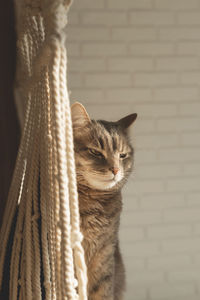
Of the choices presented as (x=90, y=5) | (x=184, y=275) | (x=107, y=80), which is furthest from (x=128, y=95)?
(x=184, y=275)

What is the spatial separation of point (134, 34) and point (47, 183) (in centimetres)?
140

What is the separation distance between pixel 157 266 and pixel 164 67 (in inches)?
45.5

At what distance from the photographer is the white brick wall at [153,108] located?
1.87 meters

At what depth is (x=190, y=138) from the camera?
1949mm

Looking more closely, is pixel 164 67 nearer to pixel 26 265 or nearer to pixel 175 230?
pixel 175 230

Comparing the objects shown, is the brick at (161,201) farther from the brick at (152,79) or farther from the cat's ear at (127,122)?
the cat's ear at (127,122)

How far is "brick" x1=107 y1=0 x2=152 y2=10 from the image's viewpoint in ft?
6.06

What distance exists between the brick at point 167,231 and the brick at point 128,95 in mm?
704

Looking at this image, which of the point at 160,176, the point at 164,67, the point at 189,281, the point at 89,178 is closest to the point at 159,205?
the point at 160,176

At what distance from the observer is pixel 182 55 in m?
1.91

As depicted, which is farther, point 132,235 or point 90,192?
point 132,235

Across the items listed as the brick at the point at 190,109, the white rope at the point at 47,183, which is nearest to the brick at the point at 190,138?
the brick at the point at 190,109

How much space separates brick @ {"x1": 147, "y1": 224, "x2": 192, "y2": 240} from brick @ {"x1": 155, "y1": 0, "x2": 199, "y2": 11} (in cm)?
124

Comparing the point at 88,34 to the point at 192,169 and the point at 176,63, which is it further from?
the point at 192,169
